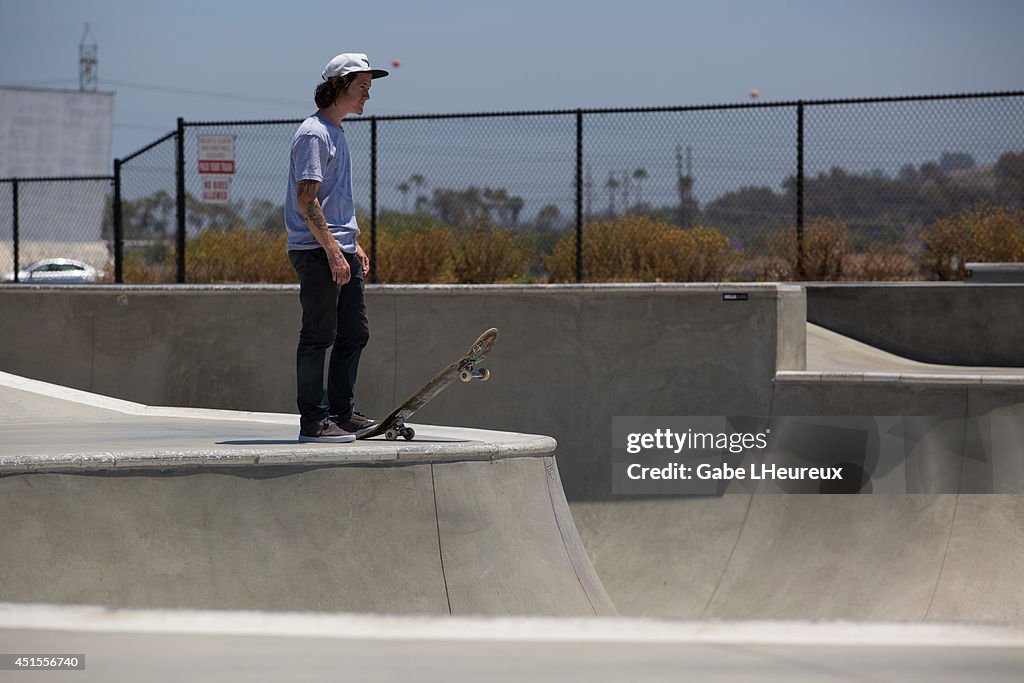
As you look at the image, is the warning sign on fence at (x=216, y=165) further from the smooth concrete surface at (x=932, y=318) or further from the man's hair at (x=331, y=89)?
the man's hair at (x=331, y=89)

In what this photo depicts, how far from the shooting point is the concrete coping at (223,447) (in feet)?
14.2

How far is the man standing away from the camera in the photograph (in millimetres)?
4930

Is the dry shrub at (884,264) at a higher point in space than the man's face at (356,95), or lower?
lower

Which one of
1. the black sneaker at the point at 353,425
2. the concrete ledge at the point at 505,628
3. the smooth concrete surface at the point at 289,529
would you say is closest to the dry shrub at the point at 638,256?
the black sneaker at the point at 353,425

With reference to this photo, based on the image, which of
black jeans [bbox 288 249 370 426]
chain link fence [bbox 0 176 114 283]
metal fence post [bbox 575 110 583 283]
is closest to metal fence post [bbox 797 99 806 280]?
metal fence post [bbox 575 110 583 283]

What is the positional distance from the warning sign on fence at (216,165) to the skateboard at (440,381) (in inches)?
367

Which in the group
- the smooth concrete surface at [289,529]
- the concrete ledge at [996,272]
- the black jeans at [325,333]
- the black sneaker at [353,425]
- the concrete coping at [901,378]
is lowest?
the smooth concrete surface at [289,529]

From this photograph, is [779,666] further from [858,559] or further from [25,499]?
[858,559]

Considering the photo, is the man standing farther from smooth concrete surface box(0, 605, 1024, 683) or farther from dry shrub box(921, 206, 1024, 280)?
dry shrub box(921, 206, 1024, 280)

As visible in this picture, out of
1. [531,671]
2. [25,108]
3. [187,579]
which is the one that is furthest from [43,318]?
[25,108]

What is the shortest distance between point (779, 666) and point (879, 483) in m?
6.61

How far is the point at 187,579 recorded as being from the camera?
4223 millimetres

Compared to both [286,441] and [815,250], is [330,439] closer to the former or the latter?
[286,441]

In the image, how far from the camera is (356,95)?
5094 mm
